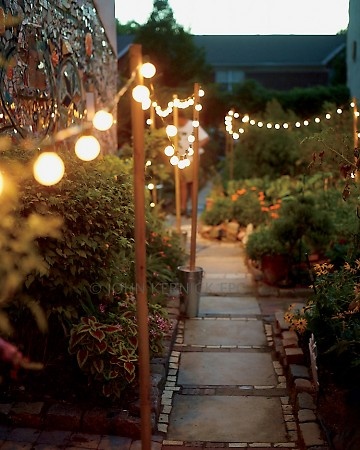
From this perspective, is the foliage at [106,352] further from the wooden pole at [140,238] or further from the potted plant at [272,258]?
the potted plant at [272,258]

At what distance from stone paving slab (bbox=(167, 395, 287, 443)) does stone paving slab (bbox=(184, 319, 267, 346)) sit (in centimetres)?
142

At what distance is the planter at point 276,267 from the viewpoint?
8.54 metres

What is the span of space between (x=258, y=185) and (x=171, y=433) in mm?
9744

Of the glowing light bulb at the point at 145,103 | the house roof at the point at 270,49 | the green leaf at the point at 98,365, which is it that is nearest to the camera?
the glowing light bulb at the point at 145,103

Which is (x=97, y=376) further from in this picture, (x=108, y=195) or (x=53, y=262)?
(x=108, y=195)

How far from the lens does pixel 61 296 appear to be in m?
4.73

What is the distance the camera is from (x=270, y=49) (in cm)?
3772

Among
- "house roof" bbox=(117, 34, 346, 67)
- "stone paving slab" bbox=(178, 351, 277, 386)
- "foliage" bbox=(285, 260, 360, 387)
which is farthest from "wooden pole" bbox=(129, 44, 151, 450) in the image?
"house roof" bbox=(117, 34, 346, 67)

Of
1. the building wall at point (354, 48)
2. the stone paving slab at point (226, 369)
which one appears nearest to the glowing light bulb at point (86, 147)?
the stone paving slab at point (226, 369)

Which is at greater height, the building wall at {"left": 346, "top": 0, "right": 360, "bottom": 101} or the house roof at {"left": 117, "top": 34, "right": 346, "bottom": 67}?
the house roof at {"left": 117, "top": 34, "right": 346, "bottom": 67}

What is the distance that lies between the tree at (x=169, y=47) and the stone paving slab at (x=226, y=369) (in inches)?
729

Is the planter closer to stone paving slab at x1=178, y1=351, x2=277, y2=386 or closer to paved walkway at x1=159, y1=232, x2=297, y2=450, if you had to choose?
paved walkway at x1=159, y1=232, x2=297, y2=450

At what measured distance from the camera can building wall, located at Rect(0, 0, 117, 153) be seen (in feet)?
18.4

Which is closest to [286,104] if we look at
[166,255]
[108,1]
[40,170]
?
[108,1]
